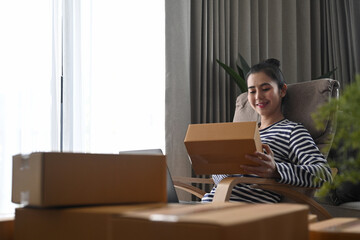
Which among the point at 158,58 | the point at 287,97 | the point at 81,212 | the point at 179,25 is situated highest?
the point at 179,25

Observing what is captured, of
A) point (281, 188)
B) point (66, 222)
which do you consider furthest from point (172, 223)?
point (281, 188)

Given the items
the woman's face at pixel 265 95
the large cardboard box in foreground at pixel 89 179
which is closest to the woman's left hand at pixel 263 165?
the woman's face at pixel 265 95

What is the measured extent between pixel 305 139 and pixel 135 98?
1.24m

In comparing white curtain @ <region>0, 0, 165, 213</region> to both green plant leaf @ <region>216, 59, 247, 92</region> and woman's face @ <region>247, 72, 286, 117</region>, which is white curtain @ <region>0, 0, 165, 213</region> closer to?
green plant leaf @ <region>216, 59, 247, 92</region>

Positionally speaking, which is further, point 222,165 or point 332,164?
point 222,165


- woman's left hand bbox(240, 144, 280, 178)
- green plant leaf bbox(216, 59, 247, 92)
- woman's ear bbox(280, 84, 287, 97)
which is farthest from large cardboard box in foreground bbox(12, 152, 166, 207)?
green plant leaf bbox(216, 59, 247, 92)

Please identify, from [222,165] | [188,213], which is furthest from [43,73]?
[188,213]

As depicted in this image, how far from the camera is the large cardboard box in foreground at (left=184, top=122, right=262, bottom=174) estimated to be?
1.69m

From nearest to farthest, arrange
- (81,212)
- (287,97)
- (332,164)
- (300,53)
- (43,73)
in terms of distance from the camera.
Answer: (332,164) < (81,212) < (287,97) < (43,73) < (300,53)

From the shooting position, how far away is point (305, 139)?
2117 millimetres

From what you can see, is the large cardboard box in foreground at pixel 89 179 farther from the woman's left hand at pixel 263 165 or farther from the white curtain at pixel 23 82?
the white curtain at pixel 23 82

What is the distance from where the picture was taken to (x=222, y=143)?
1.72 metres

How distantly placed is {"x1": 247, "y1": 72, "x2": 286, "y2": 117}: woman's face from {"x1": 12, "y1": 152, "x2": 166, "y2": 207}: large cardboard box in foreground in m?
1.22

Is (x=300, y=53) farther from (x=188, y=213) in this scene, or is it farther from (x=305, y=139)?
(x=188, y=213)
